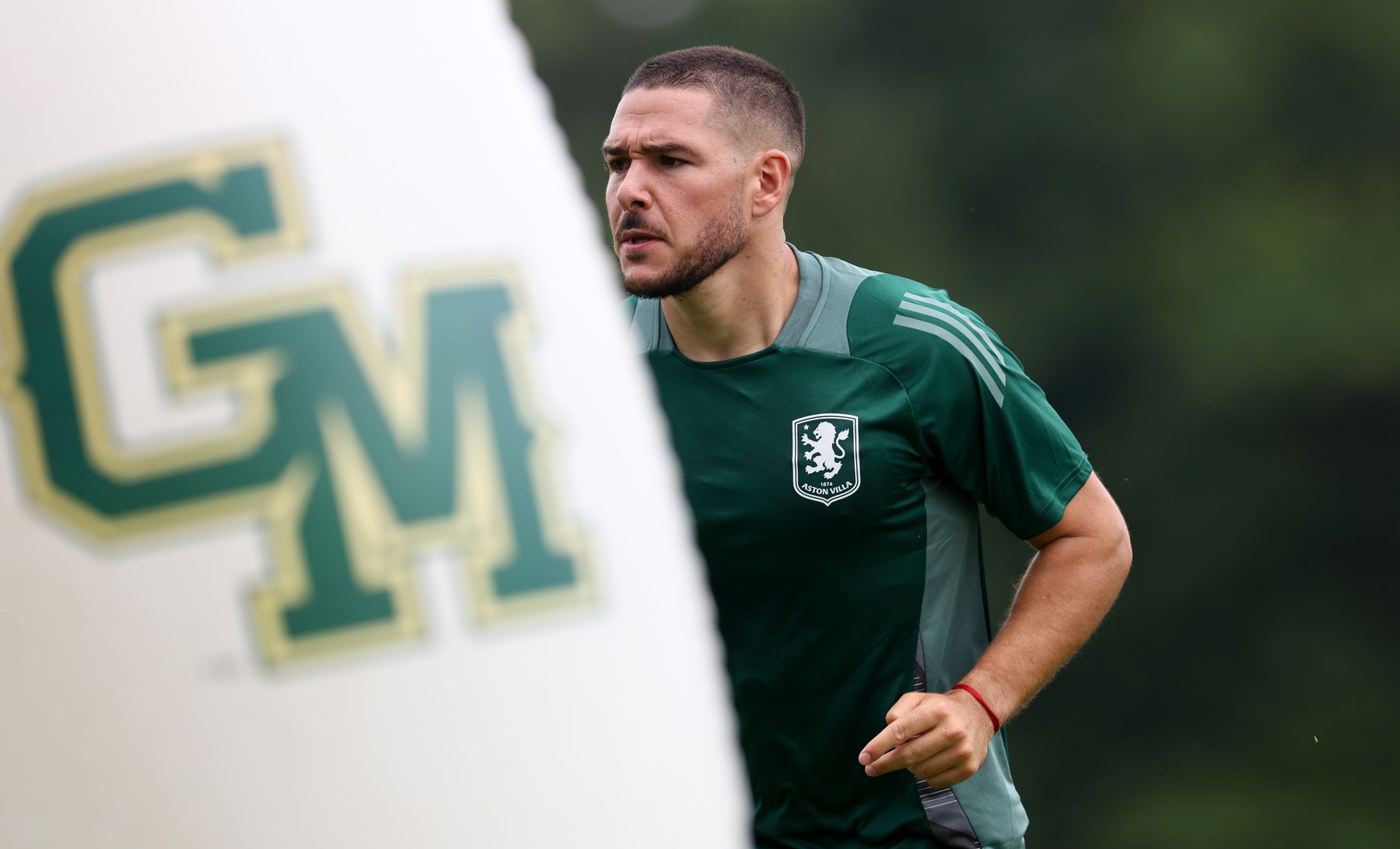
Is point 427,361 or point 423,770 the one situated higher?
point 427,361

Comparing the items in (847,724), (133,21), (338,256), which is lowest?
(847,724)

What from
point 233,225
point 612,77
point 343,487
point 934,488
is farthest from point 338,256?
point 612,77

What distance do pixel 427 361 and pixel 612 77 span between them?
9939 millimetres

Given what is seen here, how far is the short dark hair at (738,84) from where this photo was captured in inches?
104

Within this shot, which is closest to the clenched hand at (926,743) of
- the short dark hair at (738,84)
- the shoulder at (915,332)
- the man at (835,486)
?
the man at (835,486)

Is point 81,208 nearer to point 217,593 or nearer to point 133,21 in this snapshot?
point 133,21

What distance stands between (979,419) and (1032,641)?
329mm

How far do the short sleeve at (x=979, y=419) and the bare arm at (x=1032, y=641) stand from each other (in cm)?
5

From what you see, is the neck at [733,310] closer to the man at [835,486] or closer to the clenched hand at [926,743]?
the man at [835,486]

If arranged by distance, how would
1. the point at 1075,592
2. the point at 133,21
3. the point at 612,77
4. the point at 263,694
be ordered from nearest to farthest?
the point at 263,694, the point at 133,21, the point at 1075,592, the point at 612,77

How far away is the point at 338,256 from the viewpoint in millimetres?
1497

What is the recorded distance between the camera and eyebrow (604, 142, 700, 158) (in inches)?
97.6

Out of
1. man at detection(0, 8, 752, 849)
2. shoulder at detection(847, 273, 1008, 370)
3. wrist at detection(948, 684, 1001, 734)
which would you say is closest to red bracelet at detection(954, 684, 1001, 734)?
wrist at detection(948, 684, 1001, 734)

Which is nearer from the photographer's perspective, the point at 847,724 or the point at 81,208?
the point at 81,208
